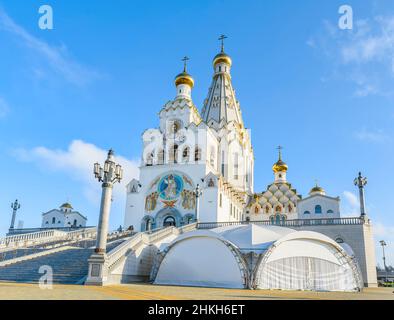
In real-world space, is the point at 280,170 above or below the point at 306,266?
above

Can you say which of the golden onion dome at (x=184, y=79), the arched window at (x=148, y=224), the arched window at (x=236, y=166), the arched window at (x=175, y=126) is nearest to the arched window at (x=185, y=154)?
the arched window at (x=175, y=126)

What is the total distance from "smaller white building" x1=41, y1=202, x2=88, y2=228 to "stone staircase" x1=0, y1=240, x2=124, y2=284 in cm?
3557

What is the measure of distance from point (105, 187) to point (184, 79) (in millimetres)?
29736

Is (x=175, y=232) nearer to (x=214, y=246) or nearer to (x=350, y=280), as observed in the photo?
(x=214, y=246)

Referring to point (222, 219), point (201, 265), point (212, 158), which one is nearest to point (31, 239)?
point (201, 265)

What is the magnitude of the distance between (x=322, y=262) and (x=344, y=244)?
8.30m

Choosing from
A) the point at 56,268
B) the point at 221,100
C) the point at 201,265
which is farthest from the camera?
the point at 221,100

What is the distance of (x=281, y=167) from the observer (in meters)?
51.5

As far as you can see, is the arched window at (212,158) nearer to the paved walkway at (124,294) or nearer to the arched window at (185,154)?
the arched window at (185,154)

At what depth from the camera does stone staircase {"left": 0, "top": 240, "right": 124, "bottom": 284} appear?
15.5 m

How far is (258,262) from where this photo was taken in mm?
16031

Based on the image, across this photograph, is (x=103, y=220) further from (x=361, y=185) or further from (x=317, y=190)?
(x=317, y=190)

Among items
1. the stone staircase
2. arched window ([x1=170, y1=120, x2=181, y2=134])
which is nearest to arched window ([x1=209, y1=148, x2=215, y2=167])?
arched window ([x1=170, y1=120, x2=181, y2=134])

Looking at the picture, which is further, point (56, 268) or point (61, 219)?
point (61, 219)
